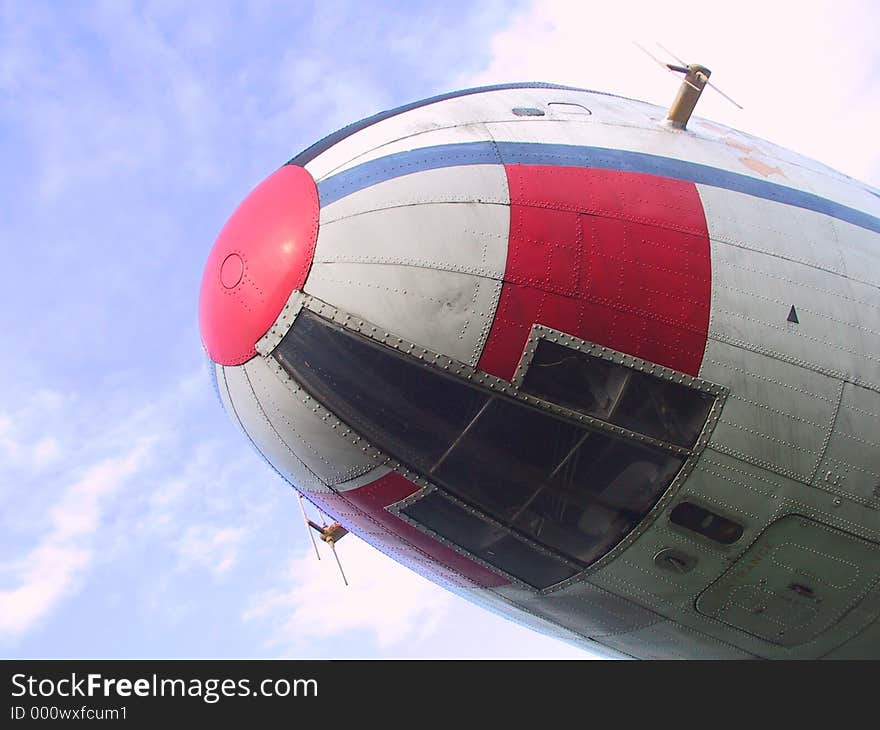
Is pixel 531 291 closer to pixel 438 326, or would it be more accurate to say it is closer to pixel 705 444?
pixel 438 326

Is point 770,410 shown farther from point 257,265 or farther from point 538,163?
point 257,265

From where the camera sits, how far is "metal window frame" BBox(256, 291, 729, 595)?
8.03m

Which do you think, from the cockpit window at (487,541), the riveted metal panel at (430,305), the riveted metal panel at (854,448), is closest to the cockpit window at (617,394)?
the riveted metal panel at (430,305)

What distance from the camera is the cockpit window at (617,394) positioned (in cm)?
812

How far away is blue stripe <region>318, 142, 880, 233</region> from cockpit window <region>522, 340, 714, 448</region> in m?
2.18

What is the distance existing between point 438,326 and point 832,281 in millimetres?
4379

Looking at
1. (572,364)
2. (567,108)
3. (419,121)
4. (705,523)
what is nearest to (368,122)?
(419,121)

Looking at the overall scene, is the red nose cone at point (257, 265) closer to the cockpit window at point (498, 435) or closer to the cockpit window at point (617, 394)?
the cockpit window at point (498, 435)

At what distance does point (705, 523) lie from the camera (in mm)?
8711

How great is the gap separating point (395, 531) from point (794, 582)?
14.2 ft

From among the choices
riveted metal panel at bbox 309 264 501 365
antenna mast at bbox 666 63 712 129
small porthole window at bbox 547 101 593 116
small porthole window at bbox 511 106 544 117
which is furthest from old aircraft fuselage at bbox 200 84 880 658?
antenna mast at bbox 666 63 712 129

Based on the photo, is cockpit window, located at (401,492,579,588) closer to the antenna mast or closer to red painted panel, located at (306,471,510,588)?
red painted panel, located at (306,471,510,588)

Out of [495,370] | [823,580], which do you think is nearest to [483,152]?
[495,370]

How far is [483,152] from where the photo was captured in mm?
8938
